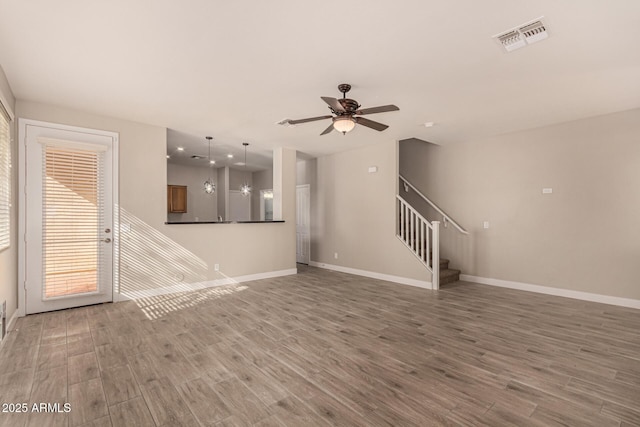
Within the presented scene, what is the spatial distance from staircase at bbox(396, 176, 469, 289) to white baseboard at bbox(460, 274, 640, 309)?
44cm

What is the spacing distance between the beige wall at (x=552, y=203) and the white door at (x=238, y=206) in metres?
5.93

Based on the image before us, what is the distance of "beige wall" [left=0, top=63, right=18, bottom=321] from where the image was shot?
3125 mm

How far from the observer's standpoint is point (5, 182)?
3236 mm

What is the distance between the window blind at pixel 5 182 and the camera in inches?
121

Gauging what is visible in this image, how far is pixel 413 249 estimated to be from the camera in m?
5.70

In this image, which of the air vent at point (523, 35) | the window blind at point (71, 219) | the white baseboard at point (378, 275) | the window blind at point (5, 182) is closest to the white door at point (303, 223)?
the white baseboard at point (378, 275)

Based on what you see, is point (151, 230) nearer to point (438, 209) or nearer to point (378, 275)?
point (378, 275)

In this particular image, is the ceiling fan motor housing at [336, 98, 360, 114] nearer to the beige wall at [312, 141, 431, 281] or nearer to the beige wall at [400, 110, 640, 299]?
the beige wall at [312, 141, 431, 281]

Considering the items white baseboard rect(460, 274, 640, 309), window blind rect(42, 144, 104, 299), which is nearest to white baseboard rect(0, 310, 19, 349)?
window blind rect(42, 144, 104, 299)

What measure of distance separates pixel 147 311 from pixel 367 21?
415 cm

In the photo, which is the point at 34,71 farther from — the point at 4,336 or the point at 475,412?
the point at 475,412

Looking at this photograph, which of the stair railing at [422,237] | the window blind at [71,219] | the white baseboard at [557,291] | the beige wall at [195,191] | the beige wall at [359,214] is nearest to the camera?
the window blind at [71,219]

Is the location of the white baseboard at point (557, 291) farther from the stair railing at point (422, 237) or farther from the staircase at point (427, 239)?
the stair railing at point (422, 237)

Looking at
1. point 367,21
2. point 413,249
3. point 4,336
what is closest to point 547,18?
point 367,21
